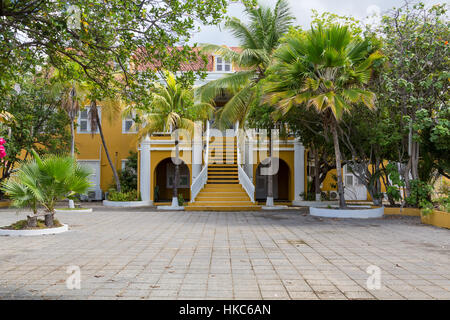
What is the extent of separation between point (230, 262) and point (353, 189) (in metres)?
16.3

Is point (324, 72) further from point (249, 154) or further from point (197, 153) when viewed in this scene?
point (197, 153)

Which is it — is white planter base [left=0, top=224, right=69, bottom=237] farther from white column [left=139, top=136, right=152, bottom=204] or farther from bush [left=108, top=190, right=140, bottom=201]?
white column [left=139, top=136, right=152, bottom=204]

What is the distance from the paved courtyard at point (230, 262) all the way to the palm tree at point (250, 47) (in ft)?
22.9

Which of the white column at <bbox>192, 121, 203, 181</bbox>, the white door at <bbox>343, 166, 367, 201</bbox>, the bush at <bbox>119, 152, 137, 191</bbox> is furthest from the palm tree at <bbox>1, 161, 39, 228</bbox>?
the white door at <bbox>343, 166, 367, 201</bbox>

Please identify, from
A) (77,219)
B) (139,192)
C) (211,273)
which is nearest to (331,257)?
(211,273)

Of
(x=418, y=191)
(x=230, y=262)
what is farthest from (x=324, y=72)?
(x=230, y=262)

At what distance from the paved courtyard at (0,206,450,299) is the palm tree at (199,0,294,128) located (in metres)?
6.97

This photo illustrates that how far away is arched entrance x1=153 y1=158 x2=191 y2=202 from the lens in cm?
2105

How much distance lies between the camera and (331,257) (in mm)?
5816

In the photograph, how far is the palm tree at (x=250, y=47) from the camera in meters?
14.6

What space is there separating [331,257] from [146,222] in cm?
641

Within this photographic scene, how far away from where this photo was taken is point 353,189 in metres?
20.1

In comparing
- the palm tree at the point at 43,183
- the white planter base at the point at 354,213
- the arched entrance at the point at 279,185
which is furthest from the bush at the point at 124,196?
the white planter base at the point at 354,213
